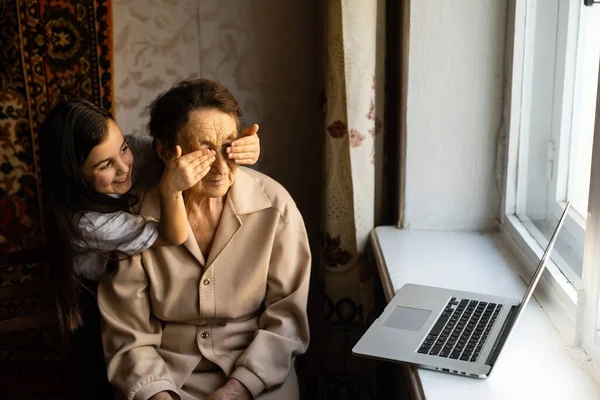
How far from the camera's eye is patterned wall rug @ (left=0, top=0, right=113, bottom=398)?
1.95 m

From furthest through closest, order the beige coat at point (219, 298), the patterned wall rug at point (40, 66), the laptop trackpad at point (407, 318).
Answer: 1. the patterned wall rug at point (40, 66)
2. the beige coat at point (219, 298)
3. the laptop trackpad at point (407, 318)

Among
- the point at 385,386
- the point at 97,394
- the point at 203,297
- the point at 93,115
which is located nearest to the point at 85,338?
the point at 97,394

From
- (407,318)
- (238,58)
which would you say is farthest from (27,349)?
(407,318)

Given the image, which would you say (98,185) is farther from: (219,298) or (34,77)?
(34,77)

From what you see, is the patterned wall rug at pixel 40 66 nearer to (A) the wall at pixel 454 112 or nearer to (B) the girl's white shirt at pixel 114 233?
(B) the girl's white shirt at pixel 114 233

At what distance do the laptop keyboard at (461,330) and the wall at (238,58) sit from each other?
0.86 meters

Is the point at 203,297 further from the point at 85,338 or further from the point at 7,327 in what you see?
the point at 7,327

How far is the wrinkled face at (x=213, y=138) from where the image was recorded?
1.45 meters

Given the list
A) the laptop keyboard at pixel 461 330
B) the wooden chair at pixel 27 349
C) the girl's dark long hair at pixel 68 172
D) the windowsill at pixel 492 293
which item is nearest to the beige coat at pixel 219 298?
the girl's dark long hair at pixel 68 172

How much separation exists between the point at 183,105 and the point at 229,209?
0.24 metres

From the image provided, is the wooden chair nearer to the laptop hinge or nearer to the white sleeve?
the white sleeve

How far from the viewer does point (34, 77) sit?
78.2 inches

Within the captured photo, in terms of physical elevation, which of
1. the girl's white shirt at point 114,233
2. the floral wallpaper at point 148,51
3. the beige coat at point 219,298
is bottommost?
the beige coat at point 219,298

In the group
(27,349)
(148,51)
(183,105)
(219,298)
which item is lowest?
(27,349)
